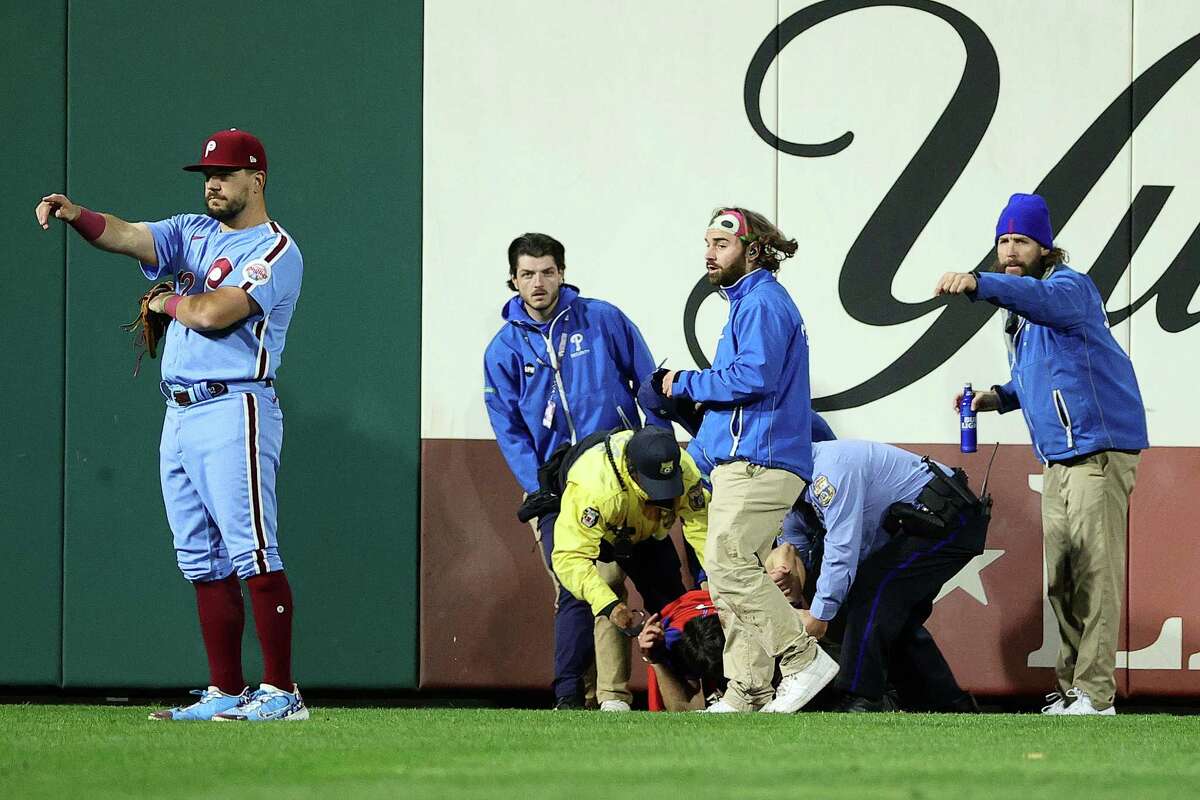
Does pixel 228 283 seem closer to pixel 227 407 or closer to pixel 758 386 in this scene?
pixel 227 407

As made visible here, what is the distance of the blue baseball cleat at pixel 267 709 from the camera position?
15.5 feet

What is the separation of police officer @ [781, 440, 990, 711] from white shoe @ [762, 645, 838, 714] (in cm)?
38

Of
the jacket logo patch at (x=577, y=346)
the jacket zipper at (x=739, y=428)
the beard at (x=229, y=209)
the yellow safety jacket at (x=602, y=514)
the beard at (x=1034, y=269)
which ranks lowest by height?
the yellow safety jacket at (x=602, y=514)

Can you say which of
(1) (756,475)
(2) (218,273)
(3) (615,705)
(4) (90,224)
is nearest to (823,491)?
(1) (756,475)

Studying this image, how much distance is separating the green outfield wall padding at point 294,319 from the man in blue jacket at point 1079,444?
260cm

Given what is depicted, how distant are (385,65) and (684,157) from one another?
1.37 metres

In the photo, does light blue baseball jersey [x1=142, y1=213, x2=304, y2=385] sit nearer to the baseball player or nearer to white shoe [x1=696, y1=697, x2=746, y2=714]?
the baseball player

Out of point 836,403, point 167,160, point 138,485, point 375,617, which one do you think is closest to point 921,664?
point 836,403

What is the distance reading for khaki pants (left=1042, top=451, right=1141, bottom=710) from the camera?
588cm

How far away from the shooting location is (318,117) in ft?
22.9

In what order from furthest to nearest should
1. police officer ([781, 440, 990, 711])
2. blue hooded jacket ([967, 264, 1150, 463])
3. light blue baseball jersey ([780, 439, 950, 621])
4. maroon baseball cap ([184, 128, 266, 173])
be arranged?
blue hooded jacket ([967, 264, 1150, 463]) < police officer ([781, 440, 990, 711]) < light blue baseball jersey ([780, 439, 950, 621]) < maroon baseball cap ([184, 128, 266, 173])

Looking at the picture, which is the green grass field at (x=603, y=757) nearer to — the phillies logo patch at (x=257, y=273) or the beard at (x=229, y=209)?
the phillies logo patch at (x=257, y=273)

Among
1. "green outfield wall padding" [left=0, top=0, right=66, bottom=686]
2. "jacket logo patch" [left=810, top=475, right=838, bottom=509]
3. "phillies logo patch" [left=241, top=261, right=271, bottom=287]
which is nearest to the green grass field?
"jacket logo patch" [left=810, top=475, right=838, bottom=509]

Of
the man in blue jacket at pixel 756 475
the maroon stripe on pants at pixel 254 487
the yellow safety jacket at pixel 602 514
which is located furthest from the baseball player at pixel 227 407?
the man in blue jacket at pixel 756 475
